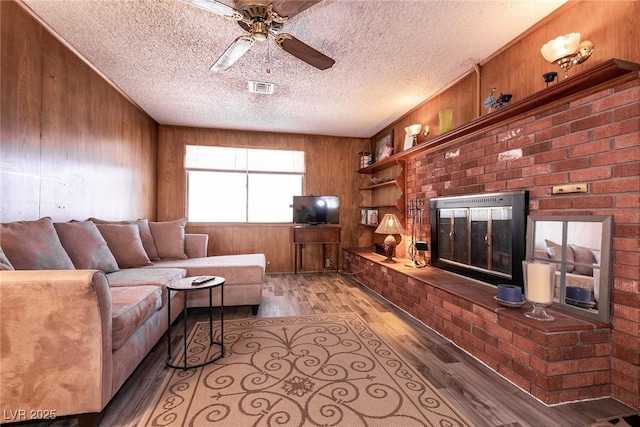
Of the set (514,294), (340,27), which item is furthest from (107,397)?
(340,27)

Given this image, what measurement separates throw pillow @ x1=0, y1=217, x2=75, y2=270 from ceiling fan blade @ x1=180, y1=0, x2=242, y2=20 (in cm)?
167

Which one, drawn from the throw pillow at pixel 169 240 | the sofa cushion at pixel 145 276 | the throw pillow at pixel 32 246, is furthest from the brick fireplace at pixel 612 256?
the throw pillow at pixel 169 240

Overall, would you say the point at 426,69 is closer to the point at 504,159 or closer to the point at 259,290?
the point at 504,159

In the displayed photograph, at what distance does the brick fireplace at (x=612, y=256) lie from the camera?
1.47m

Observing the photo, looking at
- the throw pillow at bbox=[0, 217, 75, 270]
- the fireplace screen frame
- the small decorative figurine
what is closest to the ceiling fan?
the small decorative figurine

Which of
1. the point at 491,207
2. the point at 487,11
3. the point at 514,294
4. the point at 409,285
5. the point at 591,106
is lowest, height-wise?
the point at 409,285

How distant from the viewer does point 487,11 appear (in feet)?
6.19

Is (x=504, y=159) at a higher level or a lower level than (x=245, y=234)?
higher

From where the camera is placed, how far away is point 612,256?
1.55 metres

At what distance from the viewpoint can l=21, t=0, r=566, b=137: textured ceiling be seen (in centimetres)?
191

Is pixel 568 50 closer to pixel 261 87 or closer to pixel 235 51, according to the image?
pixel 235 51

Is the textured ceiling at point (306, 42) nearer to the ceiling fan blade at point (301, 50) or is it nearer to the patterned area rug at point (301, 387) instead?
the ceiling fan blade at point (301, 50)

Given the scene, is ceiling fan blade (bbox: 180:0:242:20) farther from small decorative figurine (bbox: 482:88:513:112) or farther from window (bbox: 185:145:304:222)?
window (bbox: 185:145:304:222)

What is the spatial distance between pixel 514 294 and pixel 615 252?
22.4 inches
